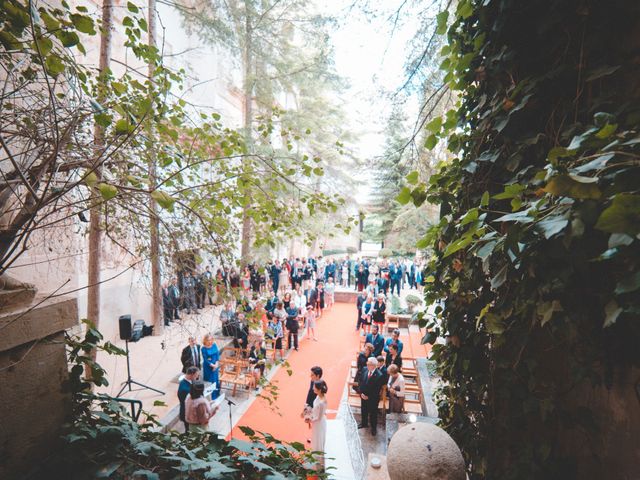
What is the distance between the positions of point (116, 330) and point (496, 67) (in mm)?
12008

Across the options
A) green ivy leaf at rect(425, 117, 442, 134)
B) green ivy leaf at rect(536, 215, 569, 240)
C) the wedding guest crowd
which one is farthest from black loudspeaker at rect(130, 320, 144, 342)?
green ivy leaf at rect(536, 215, 569, 240)

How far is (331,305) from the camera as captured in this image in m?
16.5

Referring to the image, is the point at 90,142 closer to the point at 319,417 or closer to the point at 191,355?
the point at 319,417

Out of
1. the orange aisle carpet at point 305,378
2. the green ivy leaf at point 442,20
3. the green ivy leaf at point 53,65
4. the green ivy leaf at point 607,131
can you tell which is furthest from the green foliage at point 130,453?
the green ivy leaf at point 442,20

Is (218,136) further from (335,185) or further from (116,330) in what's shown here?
(335,185)

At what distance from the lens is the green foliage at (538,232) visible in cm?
124

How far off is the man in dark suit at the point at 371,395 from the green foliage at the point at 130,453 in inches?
143

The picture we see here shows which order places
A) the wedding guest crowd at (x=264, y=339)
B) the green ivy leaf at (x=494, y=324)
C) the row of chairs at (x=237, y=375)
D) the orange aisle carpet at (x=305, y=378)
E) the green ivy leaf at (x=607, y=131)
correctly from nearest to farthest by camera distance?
1. the green ivy leaf at (x=607, y=131)
2. the green ivy leaf at (x=494, y=324)
3. the wedding guest crowd at (x=264, y=339)
4. the orange aisle carpet at (x=305, y=378)
5. the row of chairs at (x=237, y=375)

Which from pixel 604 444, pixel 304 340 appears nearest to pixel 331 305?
pixel 304 340

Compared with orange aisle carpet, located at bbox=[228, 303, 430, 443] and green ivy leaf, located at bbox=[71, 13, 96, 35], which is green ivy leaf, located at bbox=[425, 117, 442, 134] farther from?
orange aisle carpet, located at bbox=[228, 303, 430, 443]

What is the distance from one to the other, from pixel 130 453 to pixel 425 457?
227cm

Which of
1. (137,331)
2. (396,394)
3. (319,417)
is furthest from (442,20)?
(137,331)

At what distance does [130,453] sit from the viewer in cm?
238

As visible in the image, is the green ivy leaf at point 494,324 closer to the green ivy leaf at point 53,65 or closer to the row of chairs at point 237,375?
the green ivy leaf at point 53,65
